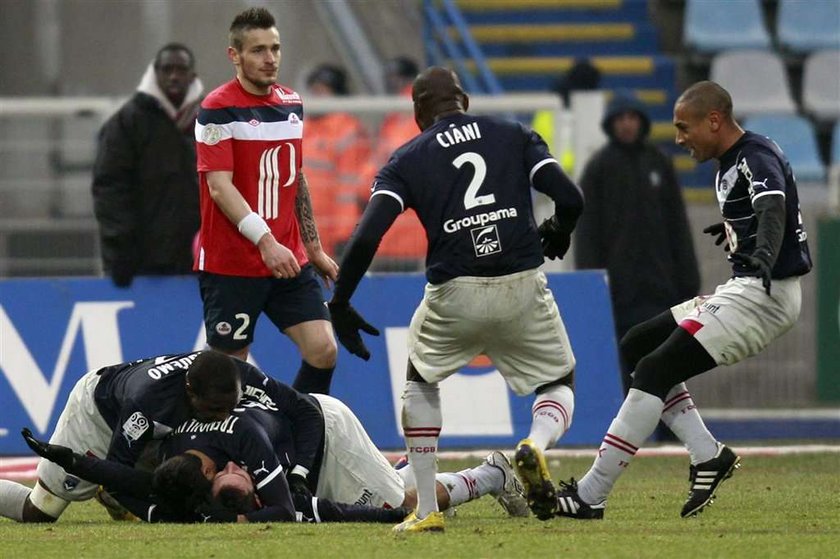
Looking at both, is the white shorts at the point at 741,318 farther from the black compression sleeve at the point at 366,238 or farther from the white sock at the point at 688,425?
the black compression sleeve at the point at 366,238

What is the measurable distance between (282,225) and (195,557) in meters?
2.96

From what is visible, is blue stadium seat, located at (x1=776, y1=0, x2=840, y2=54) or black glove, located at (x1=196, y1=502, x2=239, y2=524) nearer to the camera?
black glove, located at (x1=196, y1=502, x2=239, y2=524)

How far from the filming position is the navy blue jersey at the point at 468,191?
795cm

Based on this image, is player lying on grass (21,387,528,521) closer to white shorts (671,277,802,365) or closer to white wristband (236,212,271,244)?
white wristband (236,212,271,244)

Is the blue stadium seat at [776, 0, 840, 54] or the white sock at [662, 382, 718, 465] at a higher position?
the blue stadium seat at [776, 0, 840, 54]

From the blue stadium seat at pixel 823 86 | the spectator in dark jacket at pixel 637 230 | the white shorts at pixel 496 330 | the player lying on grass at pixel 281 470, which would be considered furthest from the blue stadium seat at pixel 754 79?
the white shorts at pixel 496 330

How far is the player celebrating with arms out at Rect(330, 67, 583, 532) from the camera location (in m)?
7.92

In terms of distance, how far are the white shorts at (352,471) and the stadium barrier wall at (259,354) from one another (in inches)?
152

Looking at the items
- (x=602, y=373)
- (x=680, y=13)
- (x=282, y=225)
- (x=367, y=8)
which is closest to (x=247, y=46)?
(x=282, y=225)

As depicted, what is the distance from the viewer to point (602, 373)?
12.6 metres

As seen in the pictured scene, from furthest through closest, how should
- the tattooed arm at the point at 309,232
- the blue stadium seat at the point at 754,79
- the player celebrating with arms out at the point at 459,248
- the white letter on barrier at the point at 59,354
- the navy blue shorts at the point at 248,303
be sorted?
the blue stadium seat at the point at 754,79, the white letter on barrier at the point at 59,354, the tattooed arm at the point at 309,232, the navy blue shorts at the point at 248,303, the player celebrating with arms out at the point at 459,248

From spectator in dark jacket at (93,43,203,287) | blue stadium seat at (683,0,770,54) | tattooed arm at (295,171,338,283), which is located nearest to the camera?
tattooed arm at (295,171,338,283)

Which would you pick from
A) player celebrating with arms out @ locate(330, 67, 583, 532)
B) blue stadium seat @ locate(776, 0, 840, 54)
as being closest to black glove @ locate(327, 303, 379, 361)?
player celebrating with arms out @ locate(330, 67, 583, 532)

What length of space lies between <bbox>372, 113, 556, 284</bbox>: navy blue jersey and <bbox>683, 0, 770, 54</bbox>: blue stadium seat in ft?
44.9
